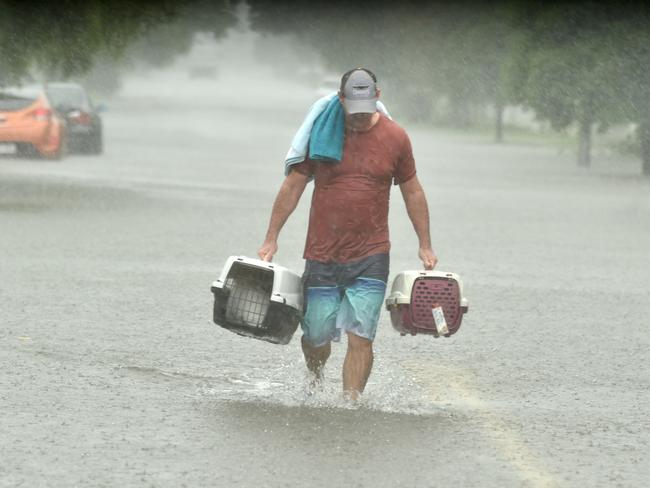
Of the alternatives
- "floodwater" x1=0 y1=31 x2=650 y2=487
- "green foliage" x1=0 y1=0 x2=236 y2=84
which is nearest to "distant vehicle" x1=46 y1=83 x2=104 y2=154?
"green foliage" x1=0 y1=0 x2=236 y2=84

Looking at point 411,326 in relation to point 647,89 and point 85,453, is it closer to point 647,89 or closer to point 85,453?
point 85,453

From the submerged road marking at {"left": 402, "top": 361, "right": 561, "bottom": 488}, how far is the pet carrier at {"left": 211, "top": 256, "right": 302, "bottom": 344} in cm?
94

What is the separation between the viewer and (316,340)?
8.31 m

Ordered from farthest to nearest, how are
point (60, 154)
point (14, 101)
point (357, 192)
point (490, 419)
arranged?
point (60, 154)
point (14, 101)
point (357, 192)
point (490, 419)

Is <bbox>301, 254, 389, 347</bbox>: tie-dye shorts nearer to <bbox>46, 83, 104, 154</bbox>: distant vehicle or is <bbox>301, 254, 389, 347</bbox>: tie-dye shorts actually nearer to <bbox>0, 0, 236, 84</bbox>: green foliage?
<bbox>0, 0, 236, 84</bbox>: green foliage

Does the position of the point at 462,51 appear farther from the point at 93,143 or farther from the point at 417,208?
the point at 417,208

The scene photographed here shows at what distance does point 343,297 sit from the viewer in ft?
27.4

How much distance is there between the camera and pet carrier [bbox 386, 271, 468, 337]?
8141 millimetres

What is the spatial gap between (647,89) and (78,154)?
1201 cm

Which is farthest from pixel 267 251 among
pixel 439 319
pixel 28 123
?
pixel 28 123

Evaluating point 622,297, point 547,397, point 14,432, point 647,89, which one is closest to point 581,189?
point 647,89

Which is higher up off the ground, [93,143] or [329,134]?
[329,134]

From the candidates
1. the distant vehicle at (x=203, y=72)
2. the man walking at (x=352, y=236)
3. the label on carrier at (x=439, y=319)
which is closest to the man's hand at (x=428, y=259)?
the man walking at (x=352, y=236)

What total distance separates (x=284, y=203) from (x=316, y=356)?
0.76 m
